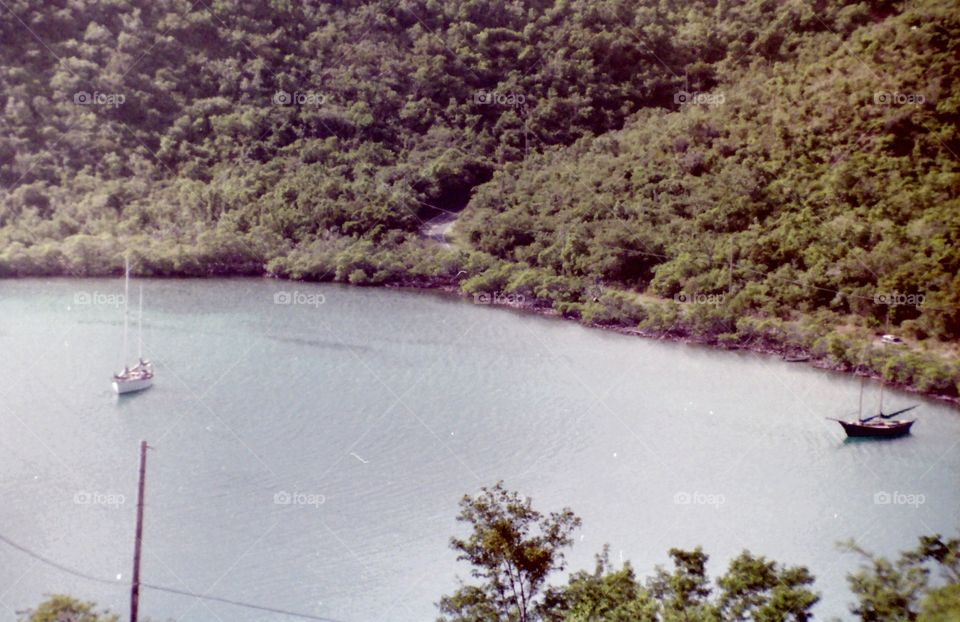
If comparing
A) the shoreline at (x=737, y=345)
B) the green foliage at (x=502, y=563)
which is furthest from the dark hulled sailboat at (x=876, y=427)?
the green foliage at (x=502, y=563)

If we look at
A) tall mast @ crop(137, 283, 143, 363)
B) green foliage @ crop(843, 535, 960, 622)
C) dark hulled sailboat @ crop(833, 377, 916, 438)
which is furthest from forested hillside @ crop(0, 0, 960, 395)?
green foliage @ crop(843, 535, 960, 622)

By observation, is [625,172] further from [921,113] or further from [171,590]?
[171,590]

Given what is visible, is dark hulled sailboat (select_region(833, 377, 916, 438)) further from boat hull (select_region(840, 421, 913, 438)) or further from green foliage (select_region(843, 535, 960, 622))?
green foliage (select_region(843, 535, 960, 622))

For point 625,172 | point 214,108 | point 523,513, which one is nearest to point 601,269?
point 625,172

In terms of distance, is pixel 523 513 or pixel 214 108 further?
pixel 214 108

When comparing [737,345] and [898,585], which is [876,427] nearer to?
[737,345]

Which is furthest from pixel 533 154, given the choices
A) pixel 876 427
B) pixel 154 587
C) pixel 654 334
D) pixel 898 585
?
pixel 898 585
